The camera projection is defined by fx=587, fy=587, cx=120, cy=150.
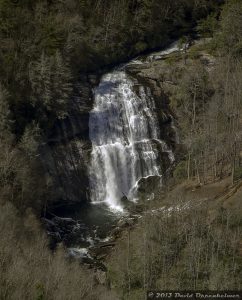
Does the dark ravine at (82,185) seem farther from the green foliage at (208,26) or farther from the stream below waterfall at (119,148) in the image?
the green foliage at (208,26)

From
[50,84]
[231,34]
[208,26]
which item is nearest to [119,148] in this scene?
[50,84]

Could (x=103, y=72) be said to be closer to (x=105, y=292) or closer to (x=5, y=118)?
(x=5, y=118)

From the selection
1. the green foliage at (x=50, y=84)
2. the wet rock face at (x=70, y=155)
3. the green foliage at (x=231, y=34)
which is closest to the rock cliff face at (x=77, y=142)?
the wet rock face at (x=70, y=155)

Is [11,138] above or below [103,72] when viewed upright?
below

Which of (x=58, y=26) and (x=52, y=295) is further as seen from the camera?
(x=58, y=26)

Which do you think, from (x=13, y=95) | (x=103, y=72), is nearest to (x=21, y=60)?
(x=13, y=95)

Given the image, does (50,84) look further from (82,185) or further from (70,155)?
(82,185)

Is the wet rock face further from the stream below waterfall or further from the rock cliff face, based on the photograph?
the stream below waterfall
